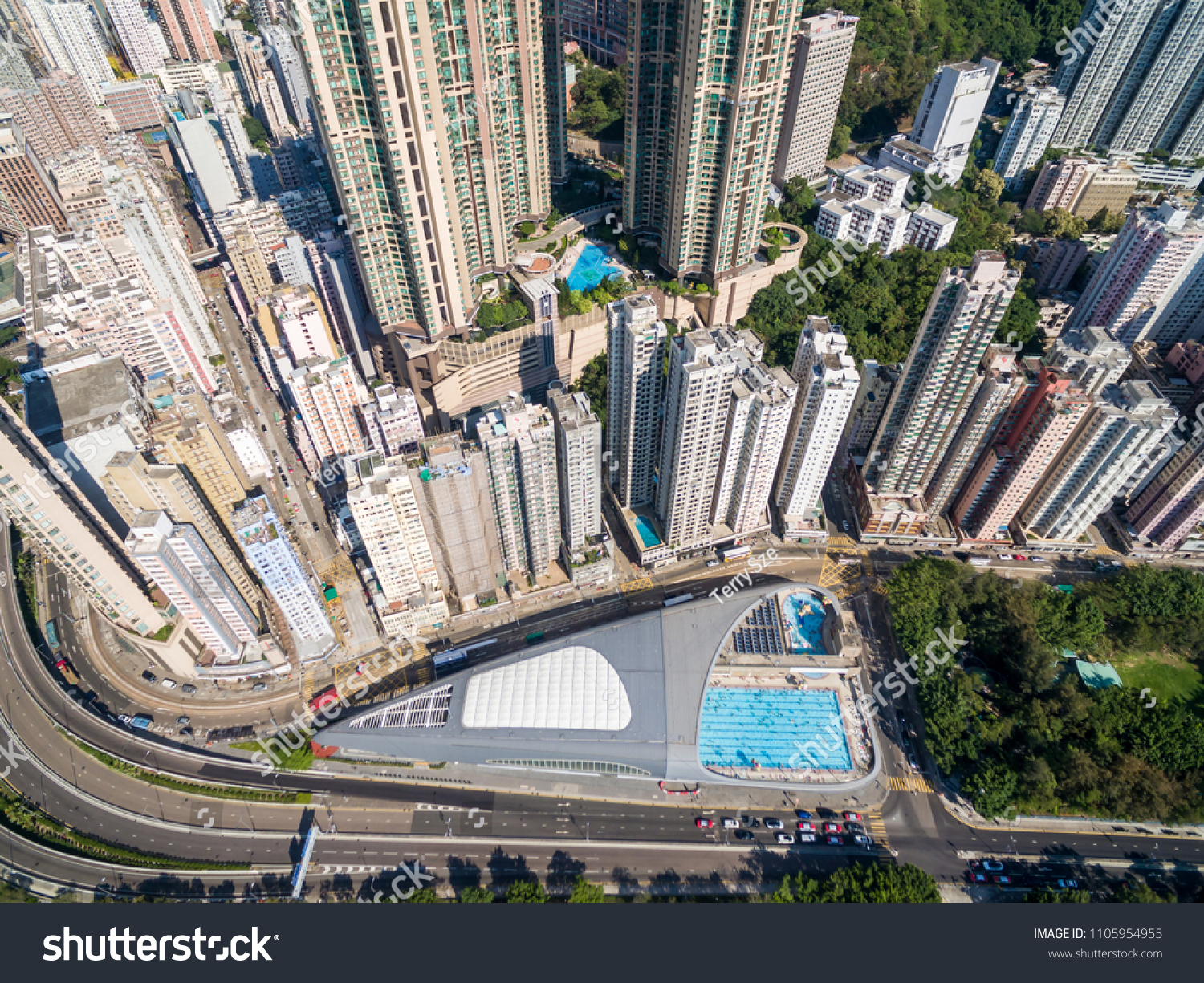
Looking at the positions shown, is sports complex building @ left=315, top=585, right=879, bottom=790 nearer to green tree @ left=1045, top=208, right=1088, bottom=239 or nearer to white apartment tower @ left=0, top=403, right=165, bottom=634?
white apartment tower @ left=0, top=403, right=165, bottom=634

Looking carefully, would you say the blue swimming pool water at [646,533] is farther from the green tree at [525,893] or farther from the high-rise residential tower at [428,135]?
the green tree at [525,893]

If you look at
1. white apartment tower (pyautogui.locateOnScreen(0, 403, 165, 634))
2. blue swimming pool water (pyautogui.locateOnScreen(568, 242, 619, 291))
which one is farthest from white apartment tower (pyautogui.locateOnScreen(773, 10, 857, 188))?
white apartment tower (pyautogui.locateOnScreen(0, 403, 165, 634))

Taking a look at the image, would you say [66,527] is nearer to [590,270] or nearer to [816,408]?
[590,270]

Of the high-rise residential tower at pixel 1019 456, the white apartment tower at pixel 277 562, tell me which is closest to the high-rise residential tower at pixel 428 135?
the white apartment tower at pixel 277 562

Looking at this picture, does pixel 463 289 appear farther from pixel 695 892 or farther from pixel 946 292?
pixel 695 892

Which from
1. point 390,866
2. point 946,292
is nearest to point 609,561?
point 390,866

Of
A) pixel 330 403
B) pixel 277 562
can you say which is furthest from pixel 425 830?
pixel 330 403
